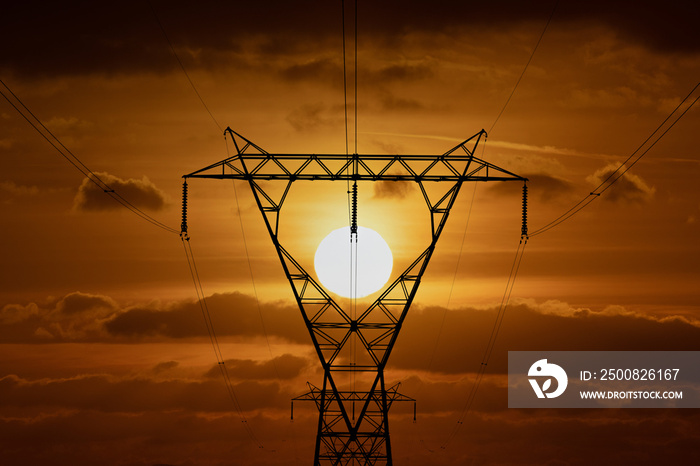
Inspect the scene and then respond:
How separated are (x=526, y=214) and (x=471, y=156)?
3.78 metres

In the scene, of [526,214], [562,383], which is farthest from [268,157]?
[562,383]

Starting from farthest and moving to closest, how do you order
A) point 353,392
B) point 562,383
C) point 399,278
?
point 562,383
point 353,392
point 399,278

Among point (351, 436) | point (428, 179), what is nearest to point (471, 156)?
point (428, 179)

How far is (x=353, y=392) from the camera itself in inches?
2239

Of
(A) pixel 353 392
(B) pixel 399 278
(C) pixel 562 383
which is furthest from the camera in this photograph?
(C) pixel 562 383

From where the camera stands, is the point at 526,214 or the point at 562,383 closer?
the point at 526,214

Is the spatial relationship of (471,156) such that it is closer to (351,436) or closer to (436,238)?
(436,238)

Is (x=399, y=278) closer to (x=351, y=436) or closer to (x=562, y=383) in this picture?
(x=351, y=436)

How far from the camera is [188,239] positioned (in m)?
51.0

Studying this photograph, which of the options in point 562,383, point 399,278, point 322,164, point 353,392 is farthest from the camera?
point 562,383

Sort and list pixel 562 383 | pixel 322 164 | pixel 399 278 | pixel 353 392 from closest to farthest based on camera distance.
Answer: pixel 322 164 → pixel 399 278 → pixel 353 392 → pixel 562 383

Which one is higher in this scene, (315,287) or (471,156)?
(471,156)

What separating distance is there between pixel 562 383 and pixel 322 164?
115ft

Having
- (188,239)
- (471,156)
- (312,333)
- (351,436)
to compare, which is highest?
(471,156)
